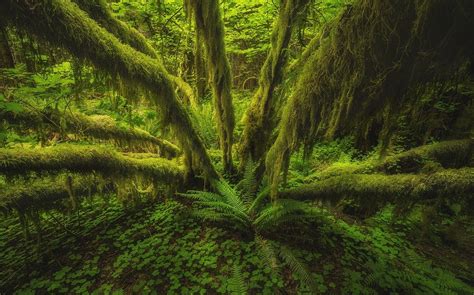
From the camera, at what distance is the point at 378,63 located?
6.35 ft

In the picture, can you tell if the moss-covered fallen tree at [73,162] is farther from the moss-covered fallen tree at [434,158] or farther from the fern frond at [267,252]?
the moss-covered fallen tree at [434,158]

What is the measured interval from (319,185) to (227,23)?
683 cm

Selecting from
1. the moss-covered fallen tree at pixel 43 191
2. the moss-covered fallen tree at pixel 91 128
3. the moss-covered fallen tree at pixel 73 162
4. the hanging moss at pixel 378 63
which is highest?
the hanging moss at pixel 378 63

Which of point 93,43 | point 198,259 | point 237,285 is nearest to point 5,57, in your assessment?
point 93,43

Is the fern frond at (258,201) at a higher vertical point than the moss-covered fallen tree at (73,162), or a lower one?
lower

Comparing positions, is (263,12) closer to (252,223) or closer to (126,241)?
(252,223)

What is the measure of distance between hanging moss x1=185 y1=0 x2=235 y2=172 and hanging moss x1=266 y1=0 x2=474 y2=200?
72.2 inches

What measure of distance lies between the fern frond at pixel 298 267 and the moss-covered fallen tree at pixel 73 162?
2.18 metres

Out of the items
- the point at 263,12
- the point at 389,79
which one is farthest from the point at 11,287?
the point at 263,12

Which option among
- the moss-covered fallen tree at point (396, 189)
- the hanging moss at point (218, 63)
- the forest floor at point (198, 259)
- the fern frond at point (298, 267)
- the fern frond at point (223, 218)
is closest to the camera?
the moss-covered fallen tree at point (396, 189)

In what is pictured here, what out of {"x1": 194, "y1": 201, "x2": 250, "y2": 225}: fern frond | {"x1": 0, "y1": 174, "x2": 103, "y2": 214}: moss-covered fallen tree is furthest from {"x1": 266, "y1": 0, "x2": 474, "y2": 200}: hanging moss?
{"x1": 0, "y1": 174, "x2": 103, "y2": 214}: moss-covered fallen tree

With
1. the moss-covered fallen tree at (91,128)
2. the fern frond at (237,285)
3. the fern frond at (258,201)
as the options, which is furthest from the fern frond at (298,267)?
the moss-covered fallen tree at (91,128)

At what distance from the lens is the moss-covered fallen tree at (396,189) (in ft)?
7.95

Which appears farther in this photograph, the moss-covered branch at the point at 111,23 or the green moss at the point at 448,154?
the green moss at the point at 448,154
